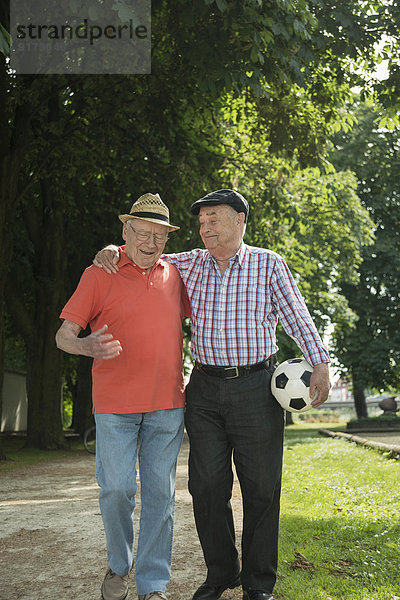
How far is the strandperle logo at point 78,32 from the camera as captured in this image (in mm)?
10547

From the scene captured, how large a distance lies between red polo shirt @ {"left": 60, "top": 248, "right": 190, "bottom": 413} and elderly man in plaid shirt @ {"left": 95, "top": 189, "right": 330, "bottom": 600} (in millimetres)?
143

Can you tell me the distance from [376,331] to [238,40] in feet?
77.7

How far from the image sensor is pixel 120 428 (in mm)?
4262

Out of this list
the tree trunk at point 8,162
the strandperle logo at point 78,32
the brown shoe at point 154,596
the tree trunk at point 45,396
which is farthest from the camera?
the tree trunk at point 45,396

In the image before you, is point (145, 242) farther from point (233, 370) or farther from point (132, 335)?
point (233, 370)

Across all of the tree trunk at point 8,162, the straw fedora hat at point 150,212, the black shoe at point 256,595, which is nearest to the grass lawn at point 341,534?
the black shoe at point 256,595

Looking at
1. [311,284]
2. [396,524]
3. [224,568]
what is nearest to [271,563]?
[224,568]

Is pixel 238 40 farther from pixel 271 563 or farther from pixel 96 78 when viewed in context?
pixel 271 563

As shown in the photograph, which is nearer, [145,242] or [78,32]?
[145,242]

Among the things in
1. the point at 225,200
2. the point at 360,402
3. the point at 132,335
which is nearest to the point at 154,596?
the point at 132,335

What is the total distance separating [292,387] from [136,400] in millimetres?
915

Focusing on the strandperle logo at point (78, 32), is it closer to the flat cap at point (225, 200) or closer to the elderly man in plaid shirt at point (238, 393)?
the flat cap at point (225, 200)

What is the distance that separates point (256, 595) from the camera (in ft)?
14.0

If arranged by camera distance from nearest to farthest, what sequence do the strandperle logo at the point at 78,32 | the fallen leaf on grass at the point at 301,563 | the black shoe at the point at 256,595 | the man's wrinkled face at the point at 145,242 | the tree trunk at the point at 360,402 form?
the black shoe at the point at 256,595 → the man's wrinkled face at the point at 145,242 → the fallen leaf on grass at the point at 301,563 → the strandperle logo at the point at 78,32 → the tree trunk at the point at 360,402
